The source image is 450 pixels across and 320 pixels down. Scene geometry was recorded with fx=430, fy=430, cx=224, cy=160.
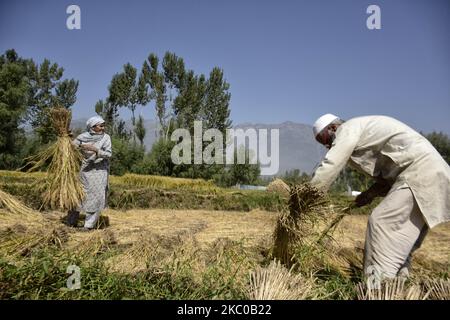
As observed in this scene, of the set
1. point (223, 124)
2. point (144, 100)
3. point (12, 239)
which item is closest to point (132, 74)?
point (144, 100)

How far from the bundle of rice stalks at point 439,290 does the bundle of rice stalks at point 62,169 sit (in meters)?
3.99

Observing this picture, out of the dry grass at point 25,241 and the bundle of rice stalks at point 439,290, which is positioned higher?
the dry grass at point 25,241

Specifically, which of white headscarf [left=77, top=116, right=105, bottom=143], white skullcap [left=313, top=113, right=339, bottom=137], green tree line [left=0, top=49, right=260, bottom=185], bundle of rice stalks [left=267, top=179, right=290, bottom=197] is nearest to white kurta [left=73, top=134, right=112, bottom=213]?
white headscarf [left=77, top=116, right=105, bottom=143]

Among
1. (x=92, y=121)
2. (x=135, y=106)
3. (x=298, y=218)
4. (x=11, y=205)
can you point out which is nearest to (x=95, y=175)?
(x=92, y=121)

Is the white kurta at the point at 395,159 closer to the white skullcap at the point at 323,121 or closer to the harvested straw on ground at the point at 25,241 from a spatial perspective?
the white skullcap at the point at 323,121

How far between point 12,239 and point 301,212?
7.20 feet

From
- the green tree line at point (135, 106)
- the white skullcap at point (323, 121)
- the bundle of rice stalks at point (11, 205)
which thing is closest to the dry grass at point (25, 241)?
the bundle of rice stalks at point (11, 205)

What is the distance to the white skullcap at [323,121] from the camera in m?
2.94

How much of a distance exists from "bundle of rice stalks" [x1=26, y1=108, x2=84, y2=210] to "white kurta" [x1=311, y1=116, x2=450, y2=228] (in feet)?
11.2

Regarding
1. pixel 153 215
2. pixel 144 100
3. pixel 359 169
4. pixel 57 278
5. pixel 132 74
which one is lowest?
pixel 153 215

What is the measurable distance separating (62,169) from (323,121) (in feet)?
11.3

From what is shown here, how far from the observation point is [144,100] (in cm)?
2712

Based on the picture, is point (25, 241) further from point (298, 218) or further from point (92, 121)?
point (92, 121)
